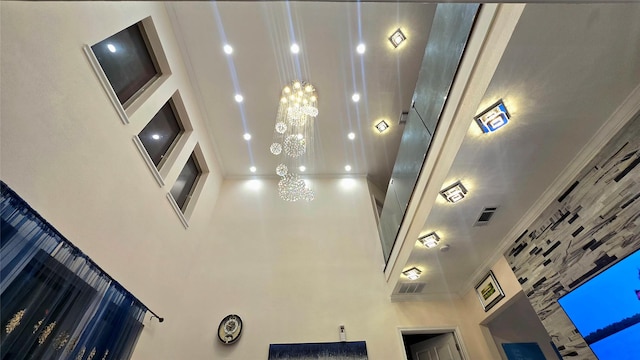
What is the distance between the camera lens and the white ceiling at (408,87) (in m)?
1.91

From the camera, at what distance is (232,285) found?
491cm

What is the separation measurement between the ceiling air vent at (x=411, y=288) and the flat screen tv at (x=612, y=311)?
2033 mm

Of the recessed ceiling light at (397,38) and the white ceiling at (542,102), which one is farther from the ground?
the recessed ceiling light at (397,38)

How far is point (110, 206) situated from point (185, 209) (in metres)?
1.92

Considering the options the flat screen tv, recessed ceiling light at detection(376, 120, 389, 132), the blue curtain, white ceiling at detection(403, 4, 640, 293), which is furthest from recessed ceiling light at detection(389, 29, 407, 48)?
the blue curtain

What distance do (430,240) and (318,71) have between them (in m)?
3.43

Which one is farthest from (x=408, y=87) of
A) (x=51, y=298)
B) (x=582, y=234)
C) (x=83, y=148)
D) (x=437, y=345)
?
(x=51, y=298)

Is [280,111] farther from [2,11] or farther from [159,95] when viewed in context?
[2,11]

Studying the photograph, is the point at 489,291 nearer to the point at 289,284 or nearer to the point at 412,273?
the point at 412,273

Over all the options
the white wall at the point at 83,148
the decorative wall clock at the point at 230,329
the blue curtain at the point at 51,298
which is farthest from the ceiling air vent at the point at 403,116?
the blue curtain at the point at 51,298

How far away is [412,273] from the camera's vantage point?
4148 millimetres

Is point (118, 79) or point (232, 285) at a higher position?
point (118, 79)

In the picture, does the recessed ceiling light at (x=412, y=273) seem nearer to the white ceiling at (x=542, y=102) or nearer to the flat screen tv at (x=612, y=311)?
the white ceiling at (x=542, y=102)

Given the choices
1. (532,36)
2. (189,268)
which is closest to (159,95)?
(189,268)
